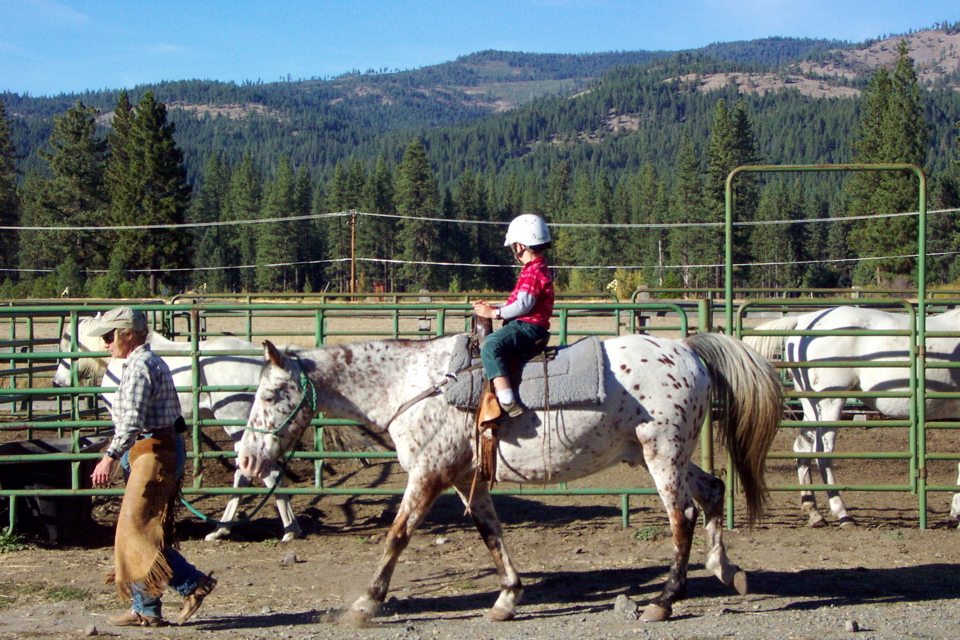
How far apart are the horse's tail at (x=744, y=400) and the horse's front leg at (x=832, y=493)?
1765 millimetres

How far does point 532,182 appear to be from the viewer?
10194 cm

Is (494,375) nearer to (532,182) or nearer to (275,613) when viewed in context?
(275,613)

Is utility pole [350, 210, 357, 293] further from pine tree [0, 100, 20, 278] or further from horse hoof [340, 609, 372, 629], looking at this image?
pine tree [0, 100, 20, 278]

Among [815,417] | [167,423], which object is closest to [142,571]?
[167,423]

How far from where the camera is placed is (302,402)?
4586mm

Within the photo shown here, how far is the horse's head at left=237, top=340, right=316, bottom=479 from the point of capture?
4.53 m

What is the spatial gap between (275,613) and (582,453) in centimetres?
189

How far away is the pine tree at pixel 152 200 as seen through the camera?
47.3m

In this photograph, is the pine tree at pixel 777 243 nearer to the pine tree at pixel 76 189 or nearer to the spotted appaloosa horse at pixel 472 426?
the pine tree at pixel 76 189

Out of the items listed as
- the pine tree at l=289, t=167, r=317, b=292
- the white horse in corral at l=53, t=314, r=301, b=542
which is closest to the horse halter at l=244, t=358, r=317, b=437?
the white horse in corral at l=53, t=314, r=301, b=542

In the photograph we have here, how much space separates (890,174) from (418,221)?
35574 mm

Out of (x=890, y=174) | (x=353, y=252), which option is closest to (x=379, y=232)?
(x=353, y=252)

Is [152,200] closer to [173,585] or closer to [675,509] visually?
[173,585]

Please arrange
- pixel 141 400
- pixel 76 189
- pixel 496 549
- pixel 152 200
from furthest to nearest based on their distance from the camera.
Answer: pixel 76 189 < pixel 152 200 < pixel 496 549 < pixel 141 400
